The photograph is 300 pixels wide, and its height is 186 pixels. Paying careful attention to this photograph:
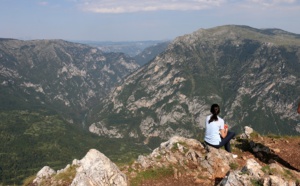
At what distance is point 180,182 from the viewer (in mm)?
28516

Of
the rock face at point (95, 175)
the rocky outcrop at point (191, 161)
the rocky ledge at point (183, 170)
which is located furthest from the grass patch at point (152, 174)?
the rock face at point (95, 175)

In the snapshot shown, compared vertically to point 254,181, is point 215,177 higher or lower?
lower

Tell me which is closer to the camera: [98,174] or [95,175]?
[95,175]

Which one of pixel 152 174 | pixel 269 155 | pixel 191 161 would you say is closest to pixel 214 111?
pixel 191 161

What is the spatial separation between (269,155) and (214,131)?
29.6 ft

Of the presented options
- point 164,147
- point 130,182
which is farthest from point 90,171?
point 164,147

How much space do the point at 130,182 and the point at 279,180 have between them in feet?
44.8

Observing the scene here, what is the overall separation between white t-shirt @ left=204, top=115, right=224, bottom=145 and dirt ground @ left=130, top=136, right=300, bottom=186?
11.7 ft

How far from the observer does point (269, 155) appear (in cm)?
3456

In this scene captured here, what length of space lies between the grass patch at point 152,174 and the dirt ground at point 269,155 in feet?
1.76

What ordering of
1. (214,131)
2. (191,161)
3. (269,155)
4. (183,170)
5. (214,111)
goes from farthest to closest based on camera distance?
1. (269,155)
2. (191,161)
3. (183,170)
4. (214,131)
5. (214,111)

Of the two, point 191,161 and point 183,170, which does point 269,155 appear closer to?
point 191,161

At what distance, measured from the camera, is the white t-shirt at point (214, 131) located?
3038 centimetres

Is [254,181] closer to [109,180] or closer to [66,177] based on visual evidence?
[109,180]
